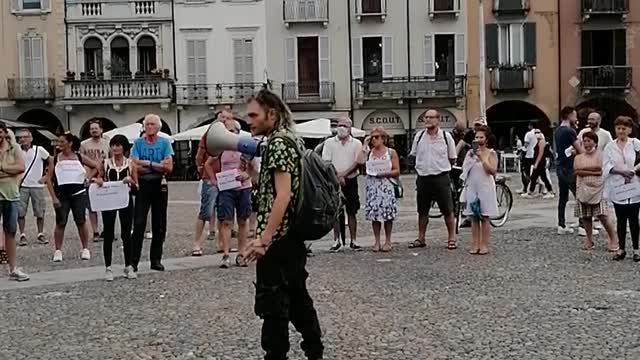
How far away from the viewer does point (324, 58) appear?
41.5 metres

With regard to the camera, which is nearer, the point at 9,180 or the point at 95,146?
the point at 9,180

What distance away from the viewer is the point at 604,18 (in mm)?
40375

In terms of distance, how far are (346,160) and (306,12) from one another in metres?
29.4

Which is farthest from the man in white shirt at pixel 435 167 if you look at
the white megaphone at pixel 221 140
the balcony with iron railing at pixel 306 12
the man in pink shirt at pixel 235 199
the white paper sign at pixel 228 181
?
the balcony with iron railing at pixel 306 12

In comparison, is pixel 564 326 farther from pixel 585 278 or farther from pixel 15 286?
pixel 15 286

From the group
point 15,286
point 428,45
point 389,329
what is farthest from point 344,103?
point 389,329

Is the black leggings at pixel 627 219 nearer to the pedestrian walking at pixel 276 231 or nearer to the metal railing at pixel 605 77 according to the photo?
the pedestrian walking at pixel 276 231

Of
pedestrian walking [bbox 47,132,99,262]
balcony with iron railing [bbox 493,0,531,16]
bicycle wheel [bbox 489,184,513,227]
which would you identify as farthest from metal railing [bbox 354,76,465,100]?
pedestrian walking [bbox 47,132,99,262]

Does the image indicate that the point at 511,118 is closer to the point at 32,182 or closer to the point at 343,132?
the point at 32,182

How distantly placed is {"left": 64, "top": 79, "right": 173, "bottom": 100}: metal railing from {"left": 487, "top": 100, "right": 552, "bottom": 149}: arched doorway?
14.1 m

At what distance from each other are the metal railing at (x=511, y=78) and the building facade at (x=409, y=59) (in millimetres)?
1422

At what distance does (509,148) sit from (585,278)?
101ft

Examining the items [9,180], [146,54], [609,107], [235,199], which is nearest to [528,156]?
[235,199]

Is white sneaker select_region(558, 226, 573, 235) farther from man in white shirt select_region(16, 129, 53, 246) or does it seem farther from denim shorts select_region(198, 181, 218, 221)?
man in white shirt select_region(16, 129, 53, 246)
